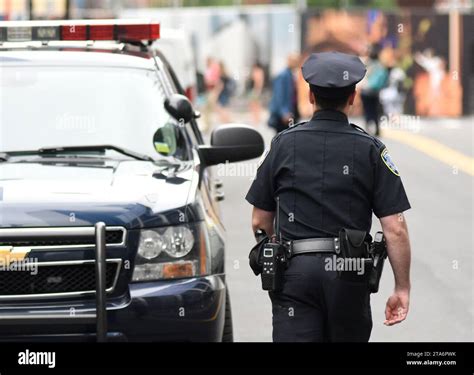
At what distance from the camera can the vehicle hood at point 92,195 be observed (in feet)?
18.4

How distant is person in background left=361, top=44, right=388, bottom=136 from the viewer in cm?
2662

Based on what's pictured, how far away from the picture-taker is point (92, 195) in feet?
18.9

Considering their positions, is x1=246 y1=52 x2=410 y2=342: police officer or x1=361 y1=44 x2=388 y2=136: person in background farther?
x1=361 y1=44 x2=388 y2=136: person in background

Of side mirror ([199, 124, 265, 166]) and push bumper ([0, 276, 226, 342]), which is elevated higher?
side mirror ([199, 124, 265, 166])

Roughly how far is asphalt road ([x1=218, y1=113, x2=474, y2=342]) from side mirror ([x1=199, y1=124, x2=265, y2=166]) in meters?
1.56

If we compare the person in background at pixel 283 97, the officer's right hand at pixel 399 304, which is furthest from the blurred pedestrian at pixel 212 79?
the officer's right hand at pixel 399 304

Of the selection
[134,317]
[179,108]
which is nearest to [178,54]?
[179,108]

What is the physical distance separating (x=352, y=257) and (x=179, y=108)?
2.42 meters

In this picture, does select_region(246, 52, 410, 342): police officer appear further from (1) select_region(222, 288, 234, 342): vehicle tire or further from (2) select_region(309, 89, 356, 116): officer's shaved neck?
(1) select_region(222, 288, 234, 342): vehicle tire

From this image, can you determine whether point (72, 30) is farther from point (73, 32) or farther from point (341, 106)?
point (341, 106)

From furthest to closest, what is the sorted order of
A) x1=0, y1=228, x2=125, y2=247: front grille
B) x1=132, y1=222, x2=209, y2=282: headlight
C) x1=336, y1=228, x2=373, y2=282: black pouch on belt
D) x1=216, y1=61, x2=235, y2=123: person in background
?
x1=216, y1=61, x2=235, y2=123: person in background
x1=132, y1=222, x2=209, y2=282: headlight
x1=0, y1=228, x2=125, y2=247: front grille
x1=336, y1=228, x2=373, y2=282: black pouch on belt

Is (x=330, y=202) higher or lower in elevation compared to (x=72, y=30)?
lower

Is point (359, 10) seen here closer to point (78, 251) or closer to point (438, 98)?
point (438, 98)

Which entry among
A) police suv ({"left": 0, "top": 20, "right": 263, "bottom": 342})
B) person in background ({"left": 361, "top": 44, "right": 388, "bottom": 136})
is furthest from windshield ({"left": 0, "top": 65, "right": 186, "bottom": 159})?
person in background ({"left": 361, "top": 44, "right": 388, "bottom": 136})
